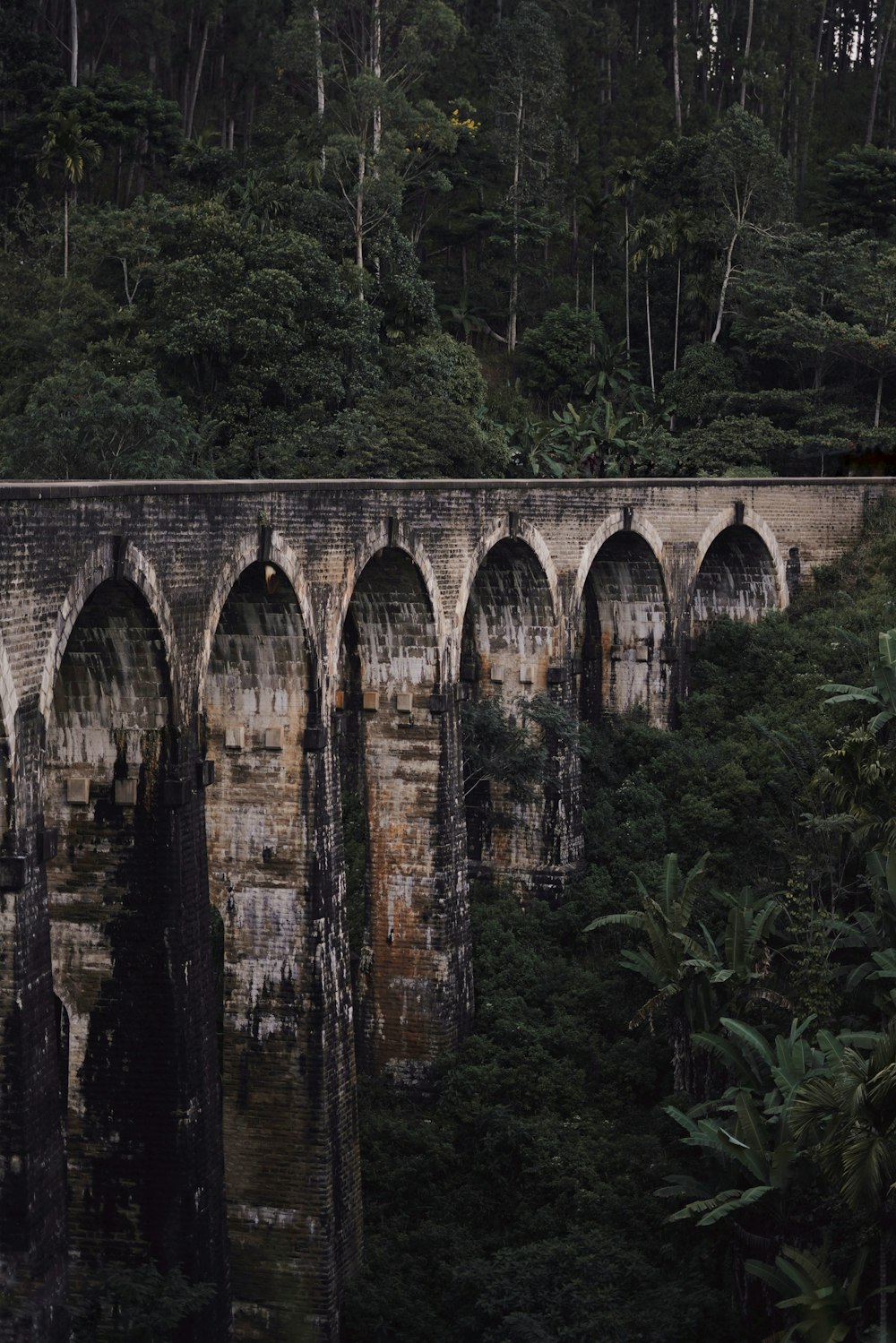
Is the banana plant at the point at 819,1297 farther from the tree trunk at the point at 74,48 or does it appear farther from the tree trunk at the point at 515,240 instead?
the tree trunk at the point at 515,240

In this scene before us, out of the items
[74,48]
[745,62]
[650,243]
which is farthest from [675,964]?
[745,62]

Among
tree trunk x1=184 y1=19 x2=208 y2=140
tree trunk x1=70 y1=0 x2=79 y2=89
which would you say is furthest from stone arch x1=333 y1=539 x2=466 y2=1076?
tree trunk x1=184 y1=19 x2=208 y2=140

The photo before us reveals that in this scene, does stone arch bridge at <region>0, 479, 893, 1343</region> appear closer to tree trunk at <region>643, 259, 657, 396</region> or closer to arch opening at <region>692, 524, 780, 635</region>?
arch opening at <region>692, 524, 780, 635</region>

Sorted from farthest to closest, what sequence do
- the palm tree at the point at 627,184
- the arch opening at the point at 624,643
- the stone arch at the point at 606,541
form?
1. the palm tree at the point at 627,184
2. the arch opening at the point at 624,643
3. the stone arch at the point at 606,541

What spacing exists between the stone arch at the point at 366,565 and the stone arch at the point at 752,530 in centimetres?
1123

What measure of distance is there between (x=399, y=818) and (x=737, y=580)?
15.0 meters

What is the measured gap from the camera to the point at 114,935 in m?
20.1

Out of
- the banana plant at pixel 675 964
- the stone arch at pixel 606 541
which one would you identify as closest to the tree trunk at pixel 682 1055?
the banana plant at pixel 675 964

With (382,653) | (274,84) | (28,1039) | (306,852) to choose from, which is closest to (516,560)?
(382,653)

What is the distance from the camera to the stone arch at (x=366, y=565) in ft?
78.9

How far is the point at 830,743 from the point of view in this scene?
3023cm

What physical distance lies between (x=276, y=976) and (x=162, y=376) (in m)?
20.5

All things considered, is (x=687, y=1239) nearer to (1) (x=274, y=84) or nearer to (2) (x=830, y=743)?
(2) (x=830, y=743)

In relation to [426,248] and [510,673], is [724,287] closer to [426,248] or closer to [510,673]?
[426,248]
